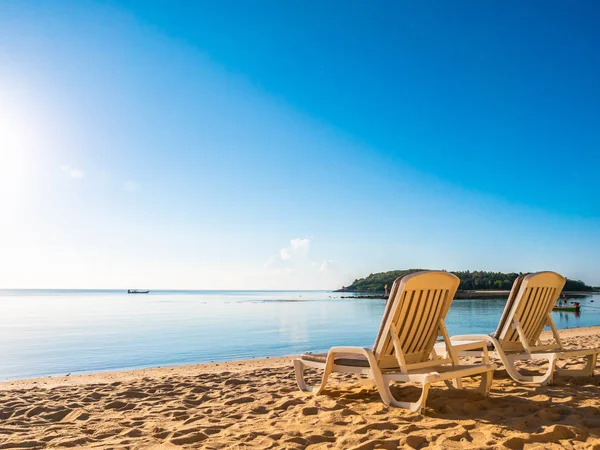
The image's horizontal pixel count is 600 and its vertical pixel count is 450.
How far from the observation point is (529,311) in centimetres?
571

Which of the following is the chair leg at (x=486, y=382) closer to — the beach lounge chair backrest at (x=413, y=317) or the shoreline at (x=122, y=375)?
the beach lounge chair backrest at (x=413, y=317)

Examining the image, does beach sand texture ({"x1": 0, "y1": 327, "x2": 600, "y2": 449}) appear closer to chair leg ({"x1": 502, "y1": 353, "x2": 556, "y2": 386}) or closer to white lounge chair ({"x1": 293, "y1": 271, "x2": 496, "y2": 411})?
chair leg ({"x1": 502, "y1": 353, "x2": 556, "y2": 386})

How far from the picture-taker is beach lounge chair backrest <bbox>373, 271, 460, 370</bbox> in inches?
171

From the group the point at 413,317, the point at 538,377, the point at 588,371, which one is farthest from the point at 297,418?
the point at 588,371

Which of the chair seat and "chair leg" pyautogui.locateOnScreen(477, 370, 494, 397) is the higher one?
the chair seat

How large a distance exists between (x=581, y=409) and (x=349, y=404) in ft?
6.84

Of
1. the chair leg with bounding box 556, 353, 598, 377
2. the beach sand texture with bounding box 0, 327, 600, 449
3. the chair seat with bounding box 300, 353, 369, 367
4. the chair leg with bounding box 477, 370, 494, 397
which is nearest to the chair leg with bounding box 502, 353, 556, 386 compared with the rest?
the beach sand texture with bounding box 0, 327, 600, 449

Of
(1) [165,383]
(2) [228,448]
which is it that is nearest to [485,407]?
(2) [228,448]

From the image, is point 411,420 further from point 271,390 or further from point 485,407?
point 271,390

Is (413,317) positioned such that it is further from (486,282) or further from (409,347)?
(486,282)

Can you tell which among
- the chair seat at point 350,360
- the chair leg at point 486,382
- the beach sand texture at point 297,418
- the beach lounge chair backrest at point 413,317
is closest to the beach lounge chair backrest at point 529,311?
the beach sand texture at point 297,418

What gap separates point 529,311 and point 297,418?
3.29 meters

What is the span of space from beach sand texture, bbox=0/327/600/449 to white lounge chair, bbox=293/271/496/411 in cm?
31

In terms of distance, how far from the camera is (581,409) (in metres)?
4.08
